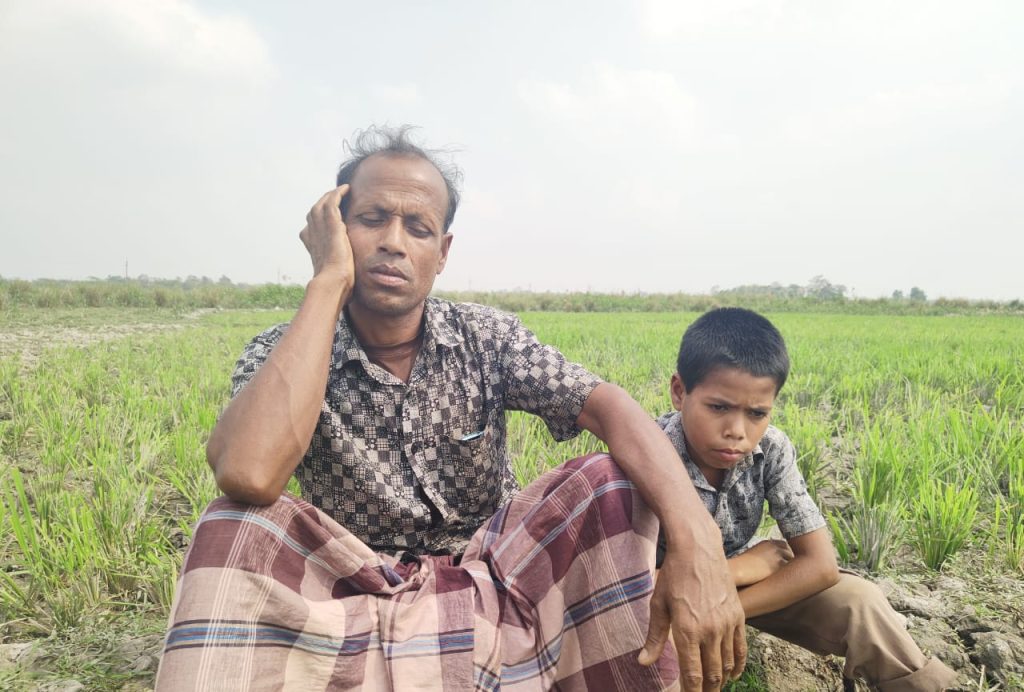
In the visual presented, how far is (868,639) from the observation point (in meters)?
1.46

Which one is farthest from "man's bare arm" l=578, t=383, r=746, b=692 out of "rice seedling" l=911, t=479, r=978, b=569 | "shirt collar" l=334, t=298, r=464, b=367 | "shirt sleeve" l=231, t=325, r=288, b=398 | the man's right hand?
"rice seedling" l=911, t=479, r=978, b=569

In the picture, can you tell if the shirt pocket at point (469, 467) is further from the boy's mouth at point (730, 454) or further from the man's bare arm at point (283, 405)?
the boy's mouth at point (730, 454)

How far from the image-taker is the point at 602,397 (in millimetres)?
1530

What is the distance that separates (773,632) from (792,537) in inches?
14.2

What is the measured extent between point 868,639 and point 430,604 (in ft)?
3.60

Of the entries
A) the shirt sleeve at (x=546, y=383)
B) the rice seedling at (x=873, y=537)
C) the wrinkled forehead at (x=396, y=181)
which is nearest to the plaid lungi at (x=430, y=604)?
the shirt sleeve at (x=546, y=383)

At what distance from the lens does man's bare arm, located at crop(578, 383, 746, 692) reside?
46.8 inches

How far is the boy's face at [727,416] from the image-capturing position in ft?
5.09

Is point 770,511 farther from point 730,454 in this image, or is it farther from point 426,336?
point 426,336

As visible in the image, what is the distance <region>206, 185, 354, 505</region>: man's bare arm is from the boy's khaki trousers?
140 cm

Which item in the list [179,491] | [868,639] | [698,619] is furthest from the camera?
[179,491]

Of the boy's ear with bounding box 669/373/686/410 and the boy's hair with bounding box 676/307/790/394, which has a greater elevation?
the boy's hair with bounding box 676/307/790/394

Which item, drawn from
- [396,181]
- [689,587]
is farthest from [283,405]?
[689,587]

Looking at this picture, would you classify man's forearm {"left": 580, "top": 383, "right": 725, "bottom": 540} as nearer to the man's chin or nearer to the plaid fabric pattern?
the plaid fabric pattern
